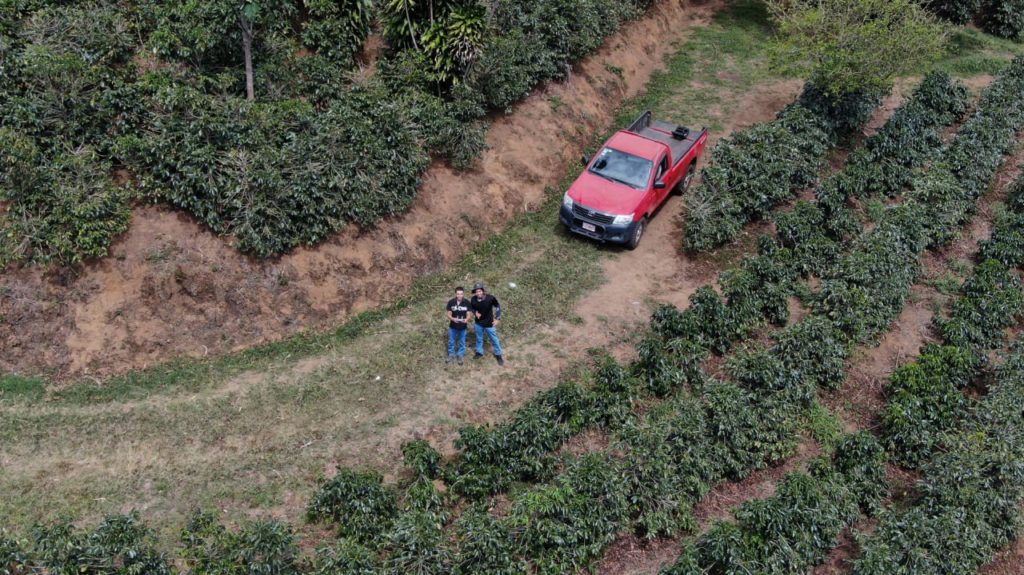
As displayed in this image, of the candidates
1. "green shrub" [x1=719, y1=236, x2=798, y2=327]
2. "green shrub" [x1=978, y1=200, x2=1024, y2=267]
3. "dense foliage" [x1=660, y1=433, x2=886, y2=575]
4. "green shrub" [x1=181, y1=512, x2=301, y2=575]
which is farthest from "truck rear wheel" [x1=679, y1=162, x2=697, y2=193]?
"green shrub" [x1=181, y1=512, x2=301, y2=575]

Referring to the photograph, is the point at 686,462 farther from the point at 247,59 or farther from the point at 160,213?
the point at 247,59

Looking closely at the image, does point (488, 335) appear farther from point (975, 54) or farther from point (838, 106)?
point (975, 54)

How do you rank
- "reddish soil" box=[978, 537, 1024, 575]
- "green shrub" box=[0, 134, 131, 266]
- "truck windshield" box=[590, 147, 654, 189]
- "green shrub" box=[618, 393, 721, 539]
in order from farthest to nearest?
"truck windshield" box=[590, 147, 654, 189] → "green shrub" box=[0, 134, 131, 266] → "reddish soil" box=[978, 537, 1024, 575] → "green shrub" box=[618, 393, 721, 539]

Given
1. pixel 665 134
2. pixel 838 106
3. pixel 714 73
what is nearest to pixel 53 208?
pixel 665 134

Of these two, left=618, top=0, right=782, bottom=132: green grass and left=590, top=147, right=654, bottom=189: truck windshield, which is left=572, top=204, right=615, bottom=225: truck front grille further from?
left=618, top=0, right=782, bottom=132: green grass

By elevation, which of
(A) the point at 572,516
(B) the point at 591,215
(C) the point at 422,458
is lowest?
(B) the point at 591,215

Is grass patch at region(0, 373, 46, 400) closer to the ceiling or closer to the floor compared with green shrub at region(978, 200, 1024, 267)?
closer to the ceiling

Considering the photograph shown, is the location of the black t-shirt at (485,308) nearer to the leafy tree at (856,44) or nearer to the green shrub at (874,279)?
the green shrub at (874,279)

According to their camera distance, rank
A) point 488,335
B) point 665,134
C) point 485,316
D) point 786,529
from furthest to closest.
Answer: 1. point 665,134
2. point 488,335
3. point 485,316
4. point 786,529
